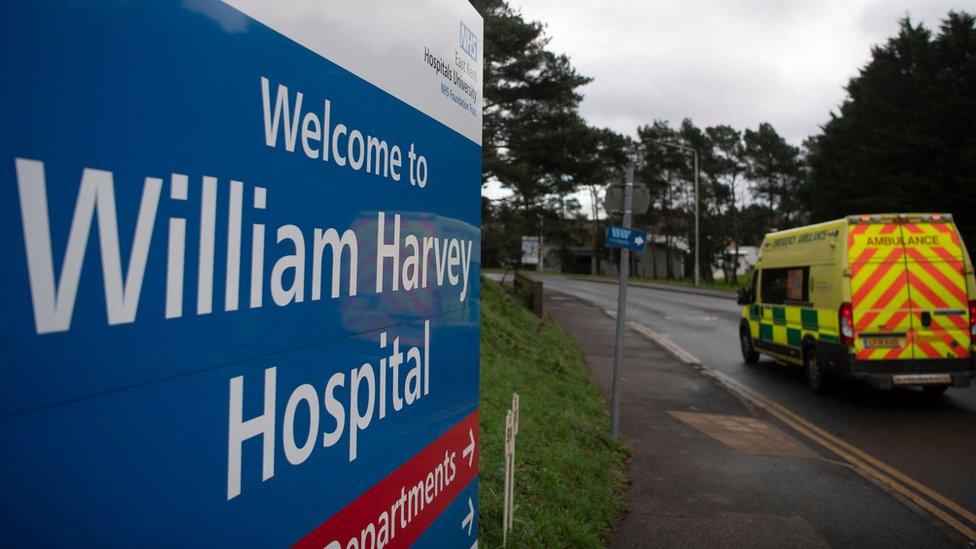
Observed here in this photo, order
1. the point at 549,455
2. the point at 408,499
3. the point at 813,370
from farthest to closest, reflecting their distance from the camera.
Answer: the point at 813,370, the point at 549,455, the point at 408,499

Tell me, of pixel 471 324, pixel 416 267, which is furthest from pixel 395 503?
pixel 471 324

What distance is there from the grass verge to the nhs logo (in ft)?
9.41

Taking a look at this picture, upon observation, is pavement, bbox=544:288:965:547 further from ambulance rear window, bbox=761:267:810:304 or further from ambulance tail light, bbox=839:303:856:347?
ambulance rear window, bbox=761:267:810:304

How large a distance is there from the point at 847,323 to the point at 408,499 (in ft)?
29.7

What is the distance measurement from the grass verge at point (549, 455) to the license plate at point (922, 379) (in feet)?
13.0

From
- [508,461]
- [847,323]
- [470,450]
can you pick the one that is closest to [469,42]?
[470,450]

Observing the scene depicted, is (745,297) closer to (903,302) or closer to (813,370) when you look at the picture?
(813,370)

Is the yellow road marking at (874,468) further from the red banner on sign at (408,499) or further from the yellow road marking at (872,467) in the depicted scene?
the red banner on sign at (408,499)

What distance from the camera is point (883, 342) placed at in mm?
9453

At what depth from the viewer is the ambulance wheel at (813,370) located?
10523 millimetres

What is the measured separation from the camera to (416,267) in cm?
200

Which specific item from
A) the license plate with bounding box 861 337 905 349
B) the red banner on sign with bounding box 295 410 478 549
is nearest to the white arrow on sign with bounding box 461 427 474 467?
the red banner on sign with bounding box 295 410 478 549

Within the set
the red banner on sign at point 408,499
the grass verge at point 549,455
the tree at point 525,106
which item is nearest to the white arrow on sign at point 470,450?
the red banner on sign at point 408,499

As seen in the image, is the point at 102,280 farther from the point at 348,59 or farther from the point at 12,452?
the point at 348,59
